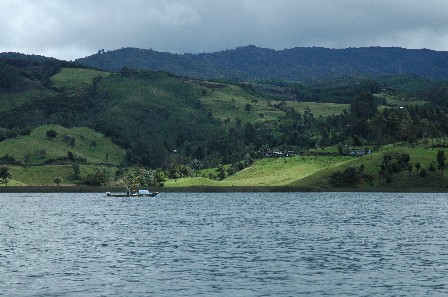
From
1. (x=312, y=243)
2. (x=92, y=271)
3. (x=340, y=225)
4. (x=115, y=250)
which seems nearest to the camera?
(x=92, y=271)

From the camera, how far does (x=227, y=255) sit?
91.6 metres

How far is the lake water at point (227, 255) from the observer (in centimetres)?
6850

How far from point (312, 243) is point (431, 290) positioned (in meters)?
39.2

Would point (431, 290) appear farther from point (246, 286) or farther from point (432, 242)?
point (432, 242)

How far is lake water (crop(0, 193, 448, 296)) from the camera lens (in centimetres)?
6850

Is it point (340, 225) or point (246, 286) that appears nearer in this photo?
point (246, 286)

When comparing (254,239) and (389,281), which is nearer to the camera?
(389,281)

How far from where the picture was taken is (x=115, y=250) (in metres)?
98.6

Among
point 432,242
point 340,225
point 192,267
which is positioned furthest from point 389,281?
point 340,225

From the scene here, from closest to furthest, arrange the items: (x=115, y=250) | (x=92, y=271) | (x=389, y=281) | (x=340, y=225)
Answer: (x=389, y=281), (x=92, y=271), (x=115, y=250), (x=340, y=225)

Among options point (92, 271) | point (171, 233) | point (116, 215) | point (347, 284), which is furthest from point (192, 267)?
point (116, 215)

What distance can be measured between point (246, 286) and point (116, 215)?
108 m

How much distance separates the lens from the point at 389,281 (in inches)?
2815

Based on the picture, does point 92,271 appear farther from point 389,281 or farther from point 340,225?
point 340,225
